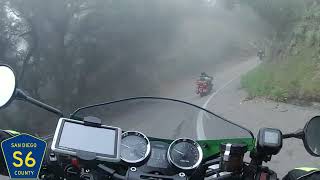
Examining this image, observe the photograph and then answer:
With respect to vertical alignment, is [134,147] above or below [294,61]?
below

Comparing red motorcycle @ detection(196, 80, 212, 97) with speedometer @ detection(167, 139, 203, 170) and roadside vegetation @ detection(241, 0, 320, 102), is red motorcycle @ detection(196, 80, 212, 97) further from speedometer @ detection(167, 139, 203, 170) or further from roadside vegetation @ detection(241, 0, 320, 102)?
speedometer @ detection(167, 139, 203, 170)

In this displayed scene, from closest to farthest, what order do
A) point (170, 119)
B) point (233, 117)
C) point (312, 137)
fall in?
point (312, 137)
point (170, 119)
point (233, 117)

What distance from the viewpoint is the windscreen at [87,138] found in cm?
241

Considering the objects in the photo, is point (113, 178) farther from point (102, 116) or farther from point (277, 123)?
point (277, 123)

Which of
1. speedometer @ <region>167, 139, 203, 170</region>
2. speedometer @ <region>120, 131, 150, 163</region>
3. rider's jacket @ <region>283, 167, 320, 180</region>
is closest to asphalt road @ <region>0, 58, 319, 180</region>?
speedometer @ <region>167, 139, 203, 170</region>

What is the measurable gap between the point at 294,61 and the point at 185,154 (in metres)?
18.7

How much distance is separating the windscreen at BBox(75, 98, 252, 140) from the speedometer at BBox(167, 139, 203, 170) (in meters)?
0.12

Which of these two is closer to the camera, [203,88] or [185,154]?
[185,154]

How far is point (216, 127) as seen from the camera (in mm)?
3127

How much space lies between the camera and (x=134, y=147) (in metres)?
2.78

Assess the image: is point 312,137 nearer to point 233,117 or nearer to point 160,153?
point 160,153

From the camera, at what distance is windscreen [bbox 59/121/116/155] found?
2410 mm
